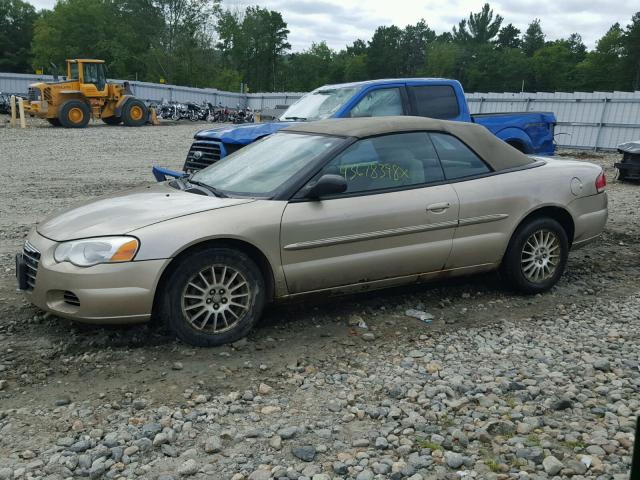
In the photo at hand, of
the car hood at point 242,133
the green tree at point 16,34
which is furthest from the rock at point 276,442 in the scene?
the green tree at point 16,34

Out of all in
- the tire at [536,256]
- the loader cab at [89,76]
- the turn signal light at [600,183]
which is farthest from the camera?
the loader cab at [89,76]

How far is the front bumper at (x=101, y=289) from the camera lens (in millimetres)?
3936

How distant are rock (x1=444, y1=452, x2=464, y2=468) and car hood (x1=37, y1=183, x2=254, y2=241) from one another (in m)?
2.25

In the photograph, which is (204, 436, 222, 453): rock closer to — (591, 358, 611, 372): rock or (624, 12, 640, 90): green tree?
(591, 358, 611, 372): rock

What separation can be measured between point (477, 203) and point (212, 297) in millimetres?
2286

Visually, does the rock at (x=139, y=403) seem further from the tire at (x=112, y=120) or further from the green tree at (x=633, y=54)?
the green tree at (x=633, y=54)

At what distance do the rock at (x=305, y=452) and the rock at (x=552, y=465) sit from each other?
1111mm

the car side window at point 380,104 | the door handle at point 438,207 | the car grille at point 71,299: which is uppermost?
the car side window at point 380,104

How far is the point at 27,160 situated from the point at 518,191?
13.8 meters

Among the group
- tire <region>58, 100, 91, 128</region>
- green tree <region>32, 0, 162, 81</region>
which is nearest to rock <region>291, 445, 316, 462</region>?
tire <region>58, 100, 91, 128</region>

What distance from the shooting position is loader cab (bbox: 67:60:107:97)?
26.1 metres

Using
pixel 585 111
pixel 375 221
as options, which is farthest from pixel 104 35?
pixel 375 221

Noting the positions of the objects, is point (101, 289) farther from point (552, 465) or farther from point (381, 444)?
point (552, 465)

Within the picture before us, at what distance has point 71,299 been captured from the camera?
4016 mm
